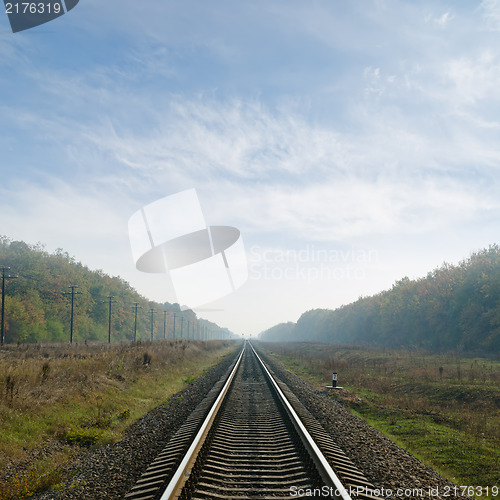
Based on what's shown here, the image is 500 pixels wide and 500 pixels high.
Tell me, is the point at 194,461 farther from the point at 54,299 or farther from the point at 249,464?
the point at 54,299

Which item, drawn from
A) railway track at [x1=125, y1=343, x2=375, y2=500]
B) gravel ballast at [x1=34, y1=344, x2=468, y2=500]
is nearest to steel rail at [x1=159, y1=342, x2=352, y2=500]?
railway track at [x1=125, y1=343, x2=375, y2=500]

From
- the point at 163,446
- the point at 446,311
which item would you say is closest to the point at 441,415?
the point at 163,446

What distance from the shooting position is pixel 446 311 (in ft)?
198

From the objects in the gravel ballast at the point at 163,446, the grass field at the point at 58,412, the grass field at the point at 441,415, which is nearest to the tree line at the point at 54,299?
the grass field at the point at 58,412

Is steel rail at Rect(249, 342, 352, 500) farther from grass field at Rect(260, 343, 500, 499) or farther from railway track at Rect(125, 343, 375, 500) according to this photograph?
grass field at Rect(260, 343, 500, 499)

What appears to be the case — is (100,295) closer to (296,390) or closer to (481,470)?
(296,390)

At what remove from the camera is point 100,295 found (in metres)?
96.9

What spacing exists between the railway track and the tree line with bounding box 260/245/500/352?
44.0 meters

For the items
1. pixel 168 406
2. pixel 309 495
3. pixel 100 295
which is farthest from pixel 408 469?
pixel 100 295

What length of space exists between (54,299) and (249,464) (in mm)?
82615

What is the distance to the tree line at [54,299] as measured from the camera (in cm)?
6619

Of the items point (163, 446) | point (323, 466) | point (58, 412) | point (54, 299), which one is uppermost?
point (54, 299)

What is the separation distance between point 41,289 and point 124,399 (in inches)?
2861

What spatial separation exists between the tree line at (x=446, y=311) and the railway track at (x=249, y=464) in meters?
44.0
